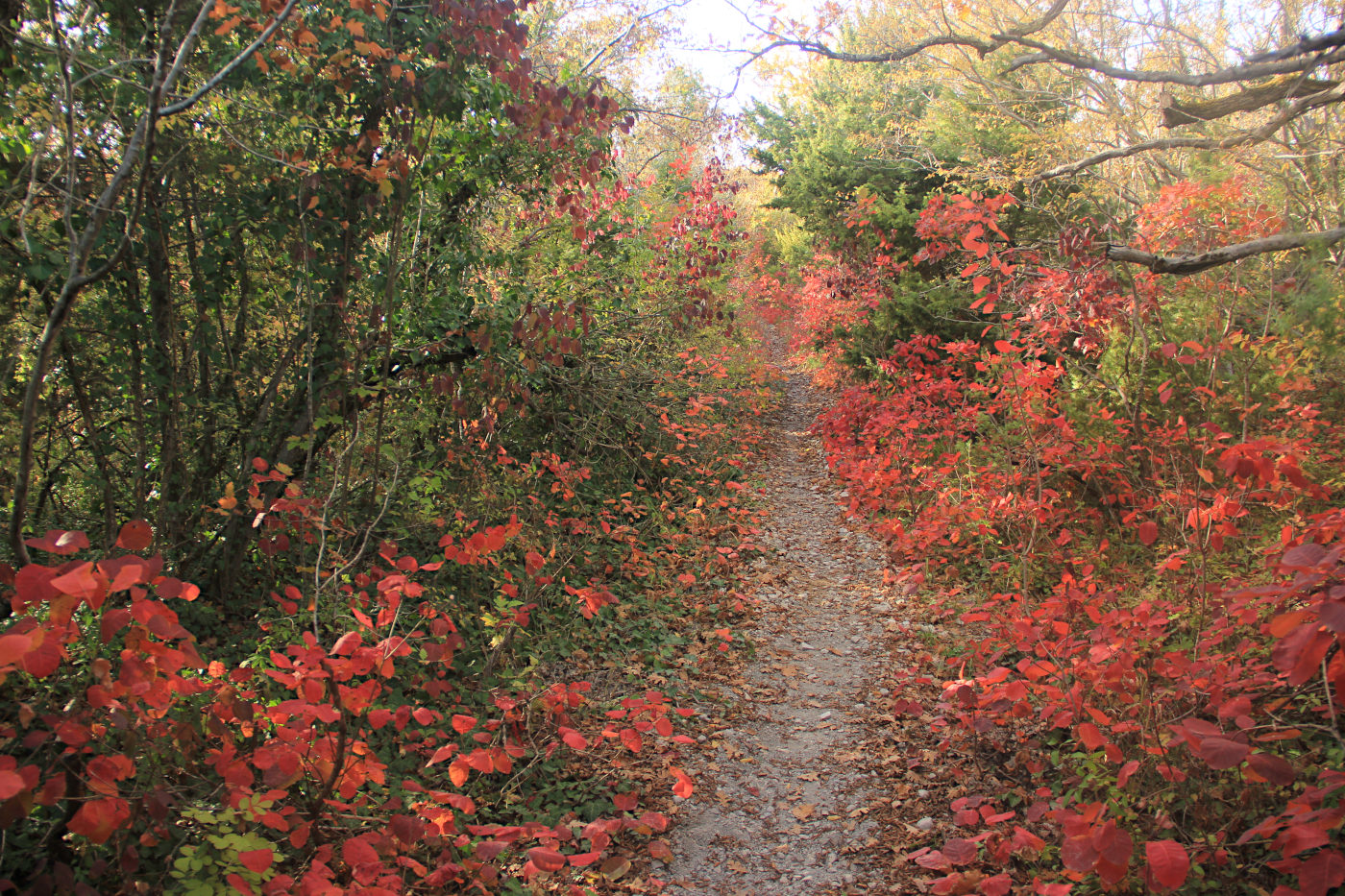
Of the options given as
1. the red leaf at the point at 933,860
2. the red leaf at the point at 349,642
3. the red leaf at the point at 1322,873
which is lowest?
the red leaf at the point at 933,860

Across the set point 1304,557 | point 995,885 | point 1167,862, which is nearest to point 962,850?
point 995,885

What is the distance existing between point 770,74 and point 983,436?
482cm

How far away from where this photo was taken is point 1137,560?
580 cm

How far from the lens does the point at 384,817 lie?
10.2ft

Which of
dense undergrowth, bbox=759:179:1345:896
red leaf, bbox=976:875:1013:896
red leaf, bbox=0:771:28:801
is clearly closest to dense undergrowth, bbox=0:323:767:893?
red leaf, bbox=0:771:28:801

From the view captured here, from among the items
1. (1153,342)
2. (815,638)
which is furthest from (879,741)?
(1153,342)

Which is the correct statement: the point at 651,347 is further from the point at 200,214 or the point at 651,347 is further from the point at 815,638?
the point at 200,214

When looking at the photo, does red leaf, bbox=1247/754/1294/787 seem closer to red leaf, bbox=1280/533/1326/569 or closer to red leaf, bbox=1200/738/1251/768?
red leaf, bbox=1200/738/1251/768

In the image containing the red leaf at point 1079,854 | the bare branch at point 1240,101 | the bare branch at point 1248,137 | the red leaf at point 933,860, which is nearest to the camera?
the red leaf at point 1079,854

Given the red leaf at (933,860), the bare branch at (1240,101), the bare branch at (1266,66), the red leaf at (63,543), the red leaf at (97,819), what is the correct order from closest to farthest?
the red leaf at (63,543) < the red leaf at (97,819) < the red leaf at (933,860) < the bare branch at (1266,66) < the bare branch at (1240,101)

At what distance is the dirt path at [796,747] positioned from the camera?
337 cm

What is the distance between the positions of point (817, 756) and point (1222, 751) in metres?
2.33

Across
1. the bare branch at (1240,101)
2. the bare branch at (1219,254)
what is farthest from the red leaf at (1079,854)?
the bare branch at (1240,101)

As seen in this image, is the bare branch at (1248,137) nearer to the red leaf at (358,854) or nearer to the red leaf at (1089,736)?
the red leaf at (1089,736)
